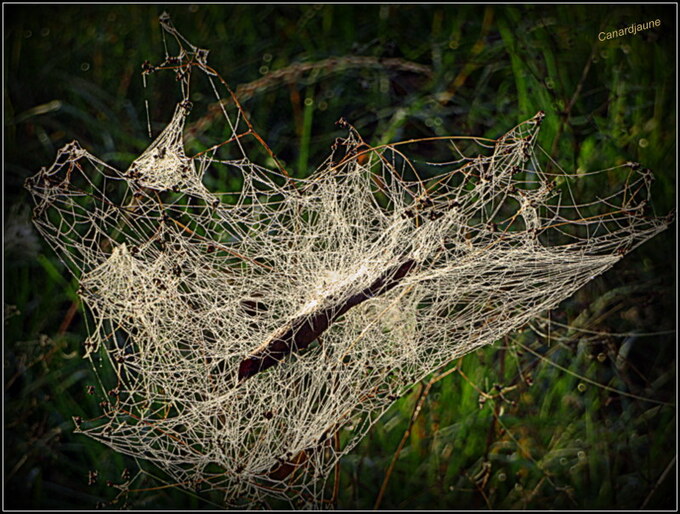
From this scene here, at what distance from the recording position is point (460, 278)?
96 cm

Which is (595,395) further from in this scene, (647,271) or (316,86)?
(316,86)

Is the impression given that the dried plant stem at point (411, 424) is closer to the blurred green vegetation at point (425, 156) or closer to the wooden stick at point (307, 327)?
the blurred green vegetation at point (425, 156)

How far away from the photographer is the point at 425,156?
101cm

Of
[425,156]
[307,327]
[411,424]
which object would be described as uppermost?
[425,156]

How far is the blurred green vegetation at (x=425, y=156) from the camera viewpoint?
1014 mm

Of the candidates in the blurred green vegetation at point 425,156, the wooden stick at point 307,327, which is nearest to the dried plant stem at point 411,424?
the blurred green vegetation at point 425,156

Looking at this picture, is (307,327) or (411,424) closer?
(307,327)

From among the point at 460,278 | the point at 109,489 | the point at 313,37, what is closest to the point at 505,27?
the point at 313,37

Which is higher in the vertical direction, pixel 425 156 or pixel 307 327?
pixel 425 156

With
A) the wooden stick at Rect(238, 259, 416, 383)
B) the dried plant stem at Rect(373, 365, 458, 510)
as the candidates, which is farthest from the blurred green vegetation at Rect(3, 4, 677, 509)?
the wooden stick at Rect(238, 259, 416, 383)

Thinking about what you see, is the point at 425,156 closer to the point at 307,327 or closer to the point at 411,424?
the point at 307,327

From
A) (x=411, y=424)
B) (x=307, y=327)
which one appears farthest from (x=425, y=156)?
(x=411, y=424)

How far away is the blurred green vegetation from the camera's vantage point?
1.01m

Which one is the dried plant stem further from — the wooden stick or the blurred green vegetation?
the wooden stick
